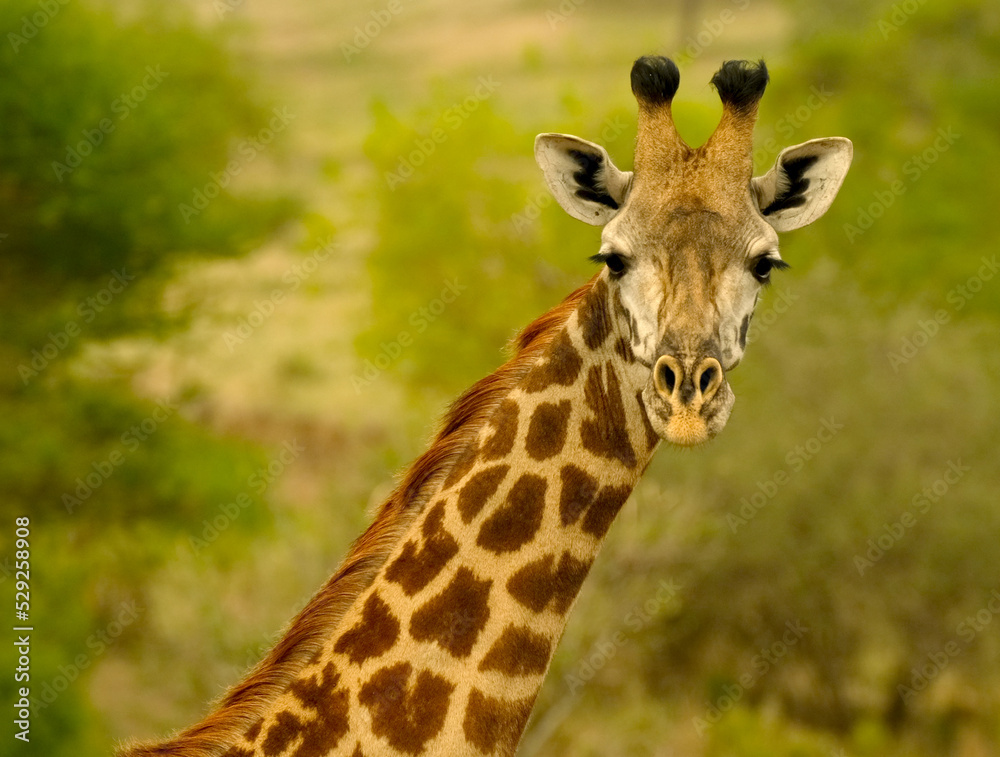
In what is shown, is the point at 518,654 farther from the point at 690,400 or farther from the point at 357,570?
the point at 690,400

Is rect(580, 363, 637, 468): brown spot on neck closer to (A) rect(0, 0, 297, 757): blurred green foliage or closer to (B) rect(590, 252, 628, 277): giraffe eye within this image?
(B) rect(590, 252, 628, 277): giraffe eye

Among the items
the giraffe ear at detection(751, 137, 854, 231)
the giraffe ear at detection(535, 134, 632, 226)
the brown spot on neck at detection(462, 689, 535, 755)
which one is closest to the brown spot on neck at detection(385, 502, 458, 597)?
the brown spot on neck at detection(462, 689, 535, 755)

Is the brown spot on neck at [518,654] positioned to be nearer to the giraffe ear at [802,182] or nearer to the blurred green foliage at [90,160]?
the giraffe ear at [802,182]

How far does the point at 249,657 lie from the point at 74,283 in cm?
872

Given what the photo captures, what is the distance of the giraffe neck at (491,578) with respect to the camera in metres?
4.91

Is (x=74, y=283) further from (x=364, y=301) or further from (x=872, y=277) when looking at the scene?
(x=364, y=301)

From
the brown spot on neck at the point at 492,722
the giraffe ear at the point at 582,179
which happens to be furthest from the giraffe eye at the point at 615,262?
the brown spot on neck at the point at 492,722

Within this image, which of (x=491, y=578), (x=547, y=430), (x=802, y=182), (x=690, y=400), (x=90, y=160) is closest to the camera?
(x=690, y=400)

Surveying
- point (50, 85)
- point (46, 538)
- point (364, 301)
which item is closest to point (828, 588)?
point (46, 538)

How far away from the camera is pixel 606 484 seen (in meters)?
5.21

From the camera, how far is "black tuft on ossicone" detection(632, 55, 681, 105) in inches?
212

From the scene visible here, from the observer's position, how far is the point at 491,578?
5.06 m

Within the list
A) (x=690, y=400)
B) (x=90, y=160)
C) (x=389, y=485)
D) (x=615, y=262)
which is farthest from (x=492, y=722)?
(x=90, y=160)

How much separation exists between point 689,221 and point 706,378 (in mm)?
740
